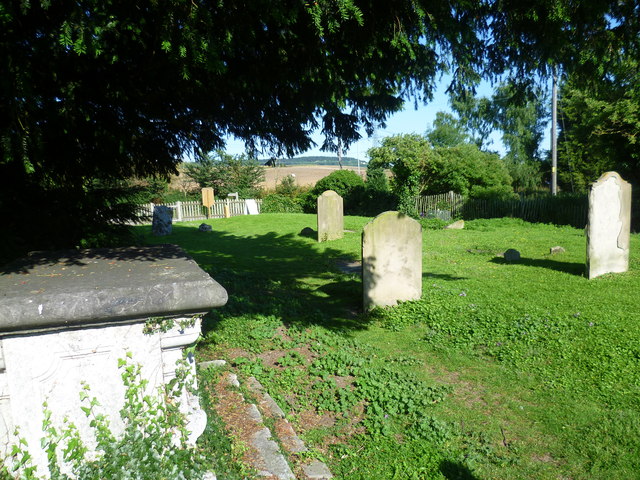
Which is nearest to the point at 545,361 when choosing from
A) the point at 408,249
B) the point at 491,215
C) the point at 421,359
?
the point at 421,359

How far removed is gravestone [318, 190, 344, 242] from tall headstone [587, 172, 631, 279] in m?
7.95

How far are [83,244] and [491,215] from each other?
1973 cm

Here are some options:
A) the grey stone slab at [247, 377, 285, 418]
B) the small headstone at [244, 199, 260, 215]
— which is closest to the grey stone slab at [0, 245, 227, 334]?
the grey stone slab at [247, 377, 285, 418]

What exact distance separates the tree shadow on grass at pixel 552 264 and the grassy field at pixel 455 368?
0.32ft

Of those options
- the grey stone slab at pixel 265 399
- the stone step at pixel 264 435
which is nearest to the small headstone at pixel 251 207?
the grey stone slab at pixel 265 399

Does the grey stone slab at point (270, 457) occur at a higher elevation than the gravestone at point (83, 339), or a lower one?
lower

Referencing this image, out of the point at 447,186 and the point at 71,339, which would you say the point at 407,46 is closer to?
the point at 71,339

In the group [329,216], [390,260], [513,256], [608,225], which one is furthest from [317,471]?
[329,216]

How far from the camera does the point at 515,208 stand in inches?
826

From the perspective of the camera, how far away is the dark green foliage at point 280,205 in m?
30.4

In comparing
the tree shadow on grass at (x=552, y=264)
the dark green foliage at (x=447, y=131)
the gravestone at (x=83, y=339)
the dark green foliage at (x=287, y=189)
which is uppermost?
the dark green foliage at (x=447, y=131)

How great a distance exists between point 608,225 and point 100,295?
953 centimetres

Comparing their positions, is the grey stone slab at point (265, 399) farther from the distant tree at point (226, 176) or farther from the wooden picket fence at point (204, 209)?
the distant tree at point (226, 176)

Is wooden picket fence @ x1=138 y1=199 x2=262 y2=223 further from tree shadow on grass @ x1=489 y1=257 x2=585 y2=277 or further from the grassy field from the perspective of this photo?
tree shadow on grass @ x1=489 y1=257 x2=585 y2=277
